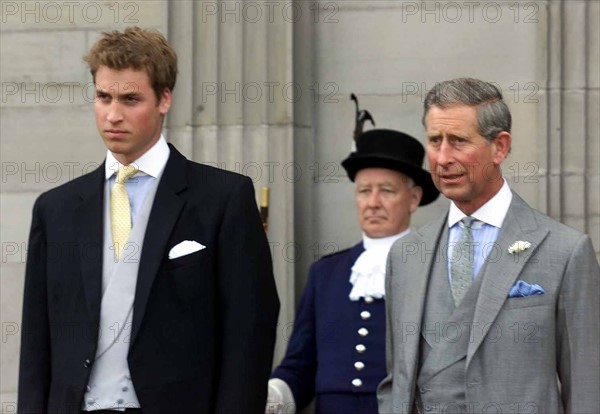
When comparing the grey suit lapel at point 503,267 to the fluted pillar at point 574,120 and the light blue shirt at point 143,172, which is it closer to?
the light blue shirt at point 143,172

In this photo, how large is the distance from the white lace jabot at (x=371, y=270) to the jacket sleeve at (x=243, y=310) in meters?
1.74

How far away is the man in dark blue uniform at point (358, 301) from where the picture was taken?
6590mm

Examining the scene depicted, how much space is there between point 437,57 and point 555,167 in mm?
812

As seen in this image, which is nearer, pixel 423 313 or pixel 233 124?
pixel 423 313

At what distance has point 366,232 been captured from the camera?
6.89m

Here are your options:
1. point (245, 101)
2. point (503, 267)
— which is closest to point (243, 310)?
point (503, 267)

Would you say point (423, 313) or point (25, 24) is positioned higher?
point (25, 24)

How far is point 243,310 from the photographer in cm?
488

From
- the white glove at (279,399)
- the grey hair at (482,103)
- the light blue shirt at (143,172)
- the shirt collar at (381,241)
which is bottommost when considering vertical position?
the white glove at (279,399)

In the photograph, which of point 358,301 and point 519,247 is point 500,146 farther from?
point 358,301

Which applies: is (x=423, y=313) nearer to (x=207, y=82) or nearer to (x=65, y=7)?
(x=207, y=82)

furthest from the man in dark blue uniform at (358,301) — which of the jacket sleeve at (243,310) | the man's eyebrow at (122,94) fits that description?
the man's eyebrow at (122,94)

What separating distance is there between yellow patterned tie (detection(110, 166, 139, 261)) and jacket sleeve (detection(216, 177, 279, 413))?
1.06 ft

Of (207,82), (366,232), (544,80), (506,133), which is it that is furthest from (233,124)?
(506,133)
